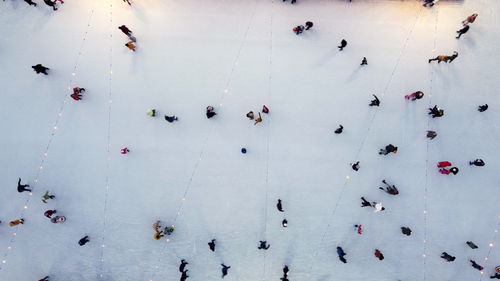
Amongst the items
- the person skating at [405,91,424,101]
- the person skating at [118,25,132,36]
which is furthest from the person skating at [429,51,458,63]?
the person skating at [118,25,132,36]

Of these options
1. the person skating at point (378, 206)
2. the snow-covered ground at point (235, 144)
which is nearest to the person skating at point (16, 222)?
the snow-covered ground at point (235, 144)

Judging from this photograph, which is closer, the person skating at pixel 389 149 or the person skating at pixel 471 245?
the person skating at pixel 389 149

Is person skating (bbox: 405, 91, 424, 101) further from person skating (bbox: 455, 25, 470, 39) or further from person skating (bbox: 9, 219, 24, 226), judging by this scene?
person skating (bbox: 9, 219, 24, 226)

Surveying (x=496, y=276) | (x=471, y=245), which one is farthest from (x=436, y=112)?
(x=496, y=276)

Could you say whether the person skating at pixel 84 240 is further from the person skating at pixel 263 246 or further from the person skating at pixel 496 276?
the person skating at pixel 496 276

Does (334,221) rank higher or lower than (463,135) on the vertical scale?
lower

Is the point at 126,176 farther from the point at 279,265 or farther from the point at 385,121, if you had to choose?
the point at 385,121

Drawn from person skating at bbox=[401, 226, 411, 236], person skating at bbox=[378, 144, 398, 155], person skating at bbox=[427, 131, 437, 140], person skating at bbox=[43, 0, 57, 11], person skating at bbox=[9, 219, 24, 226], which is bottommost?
person skating at bbox=[401, 226, 411, 236]

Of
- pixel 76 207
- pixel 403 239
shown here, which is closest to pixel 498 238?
pixel 403 239
